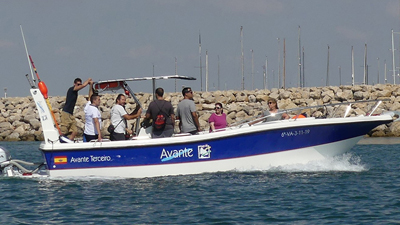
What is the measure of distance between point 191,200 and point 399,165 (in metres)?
6.48

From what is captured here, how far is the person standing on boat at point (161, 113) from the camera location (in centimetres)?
1075

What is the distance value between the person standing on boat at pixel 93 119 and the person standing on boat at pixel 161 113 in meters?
0.87

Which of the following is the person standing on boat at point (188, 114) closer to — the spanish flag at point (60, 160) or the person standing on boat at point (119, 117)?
the person standing on boat at point (119, 117)

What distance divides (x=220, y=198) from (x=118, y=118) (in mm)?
2700

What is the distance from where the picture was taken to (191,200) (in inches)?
360

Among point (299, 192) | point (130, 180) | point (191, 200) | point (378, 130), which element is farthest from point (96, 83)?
point (378, 130)

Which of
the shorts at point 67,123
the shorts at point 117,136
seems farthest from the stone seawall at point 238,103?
the shorts at point 117,136

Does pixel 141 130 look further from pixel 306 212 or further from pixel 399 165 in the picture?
pixel 399 165

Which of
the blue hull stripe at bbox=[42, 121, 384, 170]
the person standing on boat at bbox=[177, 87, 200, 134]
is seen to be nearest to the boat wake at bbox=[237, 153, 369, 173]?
the blue hull stripe at bbox=[42, 121, 384, 170]

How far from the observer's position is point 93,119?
429 inches

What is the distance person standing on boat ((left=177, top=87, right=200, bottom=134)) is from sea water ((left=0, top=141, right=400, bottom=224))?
890 mm

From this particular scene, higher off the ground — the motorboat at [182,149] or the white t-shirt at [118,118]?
the white t-shirt at [118,118]

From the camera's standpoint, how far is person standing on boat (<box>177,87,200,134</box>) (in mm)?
11078

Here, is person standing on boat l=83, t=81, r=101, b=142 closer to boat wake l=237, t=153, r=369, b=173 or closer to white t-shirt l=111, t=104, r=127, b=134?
white t-shirt l=111, t=104, r=127, b=134
